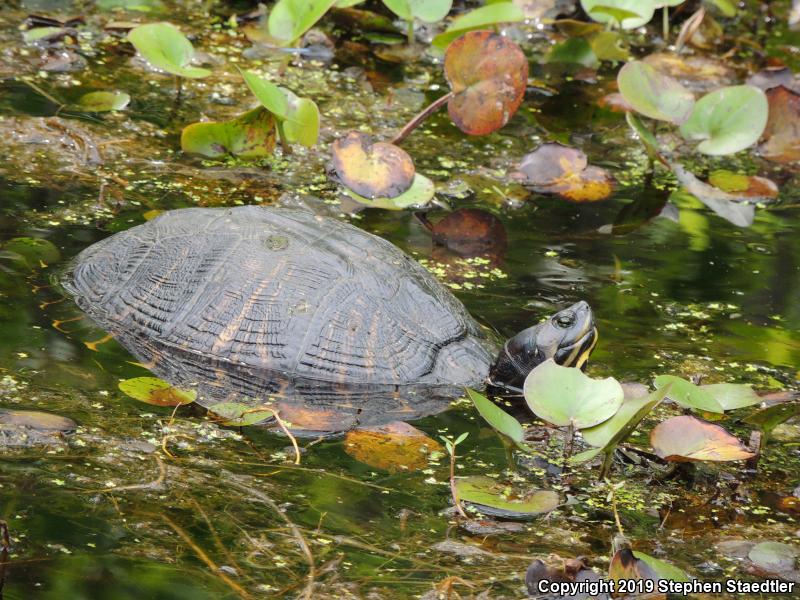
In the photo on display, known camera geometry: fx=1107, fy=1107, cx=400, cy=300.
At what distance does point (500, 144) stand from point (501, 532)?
157 inches

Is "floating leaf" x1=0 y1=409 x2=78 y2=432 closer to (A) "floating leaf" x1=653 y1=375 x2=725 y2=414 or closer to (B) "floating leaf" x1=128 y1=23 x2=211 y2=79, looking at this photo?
A: (A) "floating leaf" x1=653 y1=375 x2=725 y2=414

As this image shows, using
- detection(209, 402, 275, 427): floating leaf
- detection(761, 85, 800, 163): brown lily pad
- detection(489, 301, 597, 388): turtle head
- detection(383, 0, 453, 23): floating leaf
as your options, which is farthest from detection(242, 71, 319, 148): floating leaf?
detection(761, 85, 800, 163): brown lily pad

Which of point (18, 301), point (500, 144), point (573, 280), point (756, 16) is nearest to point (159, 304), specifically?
point (18, 301)

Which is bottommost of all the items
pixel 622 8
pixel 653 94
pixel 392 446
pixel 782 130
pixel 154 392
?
pixel 782 130

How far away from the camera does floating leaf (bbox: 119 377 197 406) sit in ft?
12.9

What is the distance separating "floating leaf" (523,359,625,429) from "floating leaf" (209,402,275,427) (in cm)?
93

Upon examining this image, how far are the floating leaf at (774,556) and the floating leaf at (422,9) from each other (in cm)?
464

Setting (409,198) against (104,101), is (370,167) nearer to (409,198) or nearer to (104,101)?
(409,198)

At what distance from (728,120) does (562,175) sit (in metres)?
1.04

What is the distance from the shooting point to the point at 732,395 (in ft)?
13.0

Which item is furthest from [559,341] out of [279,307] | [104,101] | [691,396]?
[104,101]

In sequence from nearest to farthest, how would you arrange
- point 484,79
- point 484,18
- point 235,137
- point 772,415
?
point 772,415 → point 235,137 → point 484,79 → point 484,18

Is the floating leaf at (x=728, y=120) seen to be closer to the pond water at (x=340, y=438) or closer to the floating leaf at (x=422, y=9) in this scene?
the pond water at (x=340, y=438)

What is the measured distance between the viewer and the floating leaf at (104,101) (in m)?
6.51
